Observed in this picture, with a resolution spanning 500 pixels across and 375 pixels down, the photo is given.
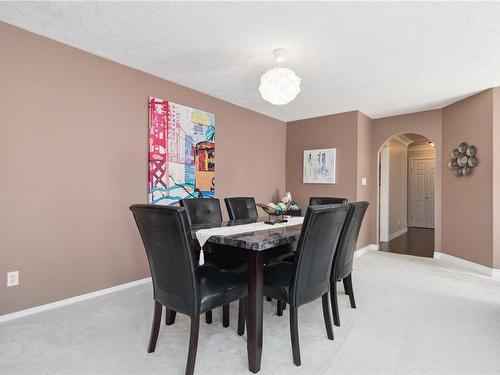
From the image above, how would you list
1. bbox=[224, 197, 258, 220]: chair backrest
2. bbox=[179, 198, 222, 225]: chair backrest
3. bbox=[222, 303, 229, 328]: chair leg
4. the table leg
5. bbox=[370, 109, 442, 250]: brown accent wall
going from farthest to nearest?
1. bbox=[370, 109, 442, 250]: brown accent wall
2. bbox=[224, 197, 258, 220]: chair backrest
3. bbox=[179, 198, 222, 225]: chair backrest
4. bbox=[222, 303, 229, 328]: chair leg
5. the table leg

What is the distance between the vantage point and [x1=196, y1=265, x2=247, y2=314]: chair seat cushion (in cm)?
165

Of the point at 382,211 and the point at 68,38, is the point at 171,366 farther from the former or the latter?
the point at 382,211

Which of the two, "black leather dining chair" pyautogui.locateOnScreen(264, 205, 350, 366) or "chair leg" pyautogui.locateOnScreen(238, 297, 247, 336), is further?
"chair leg" pyautogui.locateOnScreen(238, 297, 247, 336)

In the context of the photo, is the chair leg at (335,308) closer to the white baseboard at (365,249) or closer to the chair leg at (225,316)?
the chair leg at (225,316)

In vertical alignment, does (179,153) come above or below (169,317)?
above

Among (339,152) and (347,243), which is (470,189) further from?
(347,243)

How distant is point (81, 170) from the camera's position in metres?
2.71

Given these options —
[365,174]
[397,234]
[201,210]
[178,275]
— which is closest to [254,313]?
[178,275]

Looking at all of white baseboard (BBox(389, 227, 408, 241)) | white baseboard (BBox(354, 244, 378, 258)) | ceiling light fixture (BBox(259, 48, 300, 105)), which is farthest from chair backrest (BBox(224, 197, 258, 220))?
white baseboard (BBox(389, 227, 408, 241))

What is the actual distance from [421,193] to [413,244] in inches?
117

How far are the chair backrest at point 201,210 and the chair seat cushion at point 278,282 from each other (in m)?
1.08

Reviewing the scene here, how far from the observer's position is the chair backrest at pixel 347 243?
7.23ft

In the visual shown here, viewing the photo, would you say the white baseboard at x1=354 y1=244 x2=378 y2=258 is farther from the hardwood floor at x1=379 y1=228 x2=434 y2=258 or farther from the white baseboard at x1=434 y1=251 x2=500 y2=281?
the white baseboard at x1=434 y1=251 x2=500 y2=281

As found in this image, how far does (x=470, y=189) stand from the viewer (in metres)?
3.95
